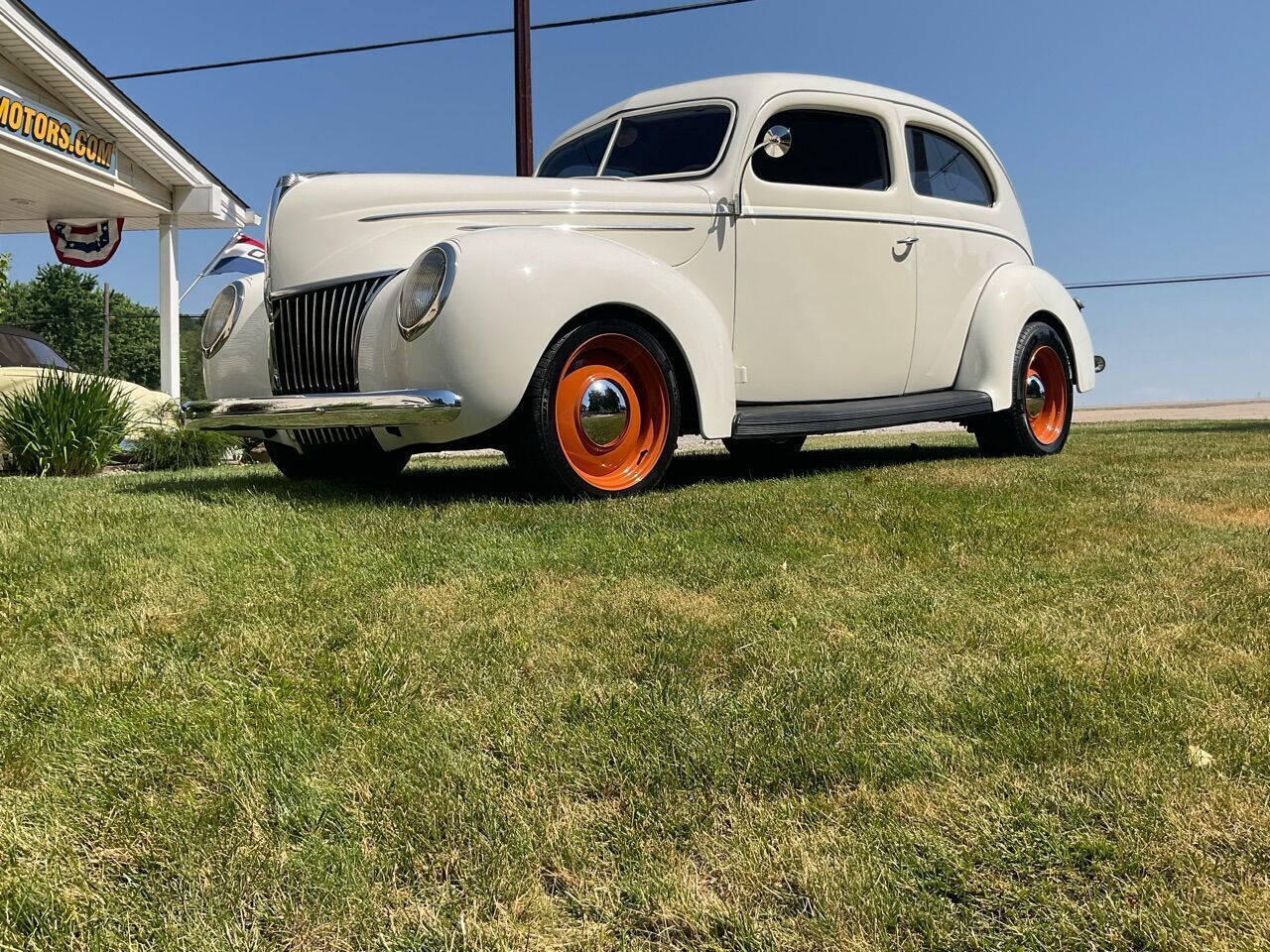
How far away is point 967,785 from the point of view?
163 cm

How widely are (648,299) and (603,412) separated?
55 centimetres

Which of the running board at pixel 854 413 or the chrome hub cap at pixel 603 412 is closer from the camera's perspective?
the chrome hub cap at pixel 603 412

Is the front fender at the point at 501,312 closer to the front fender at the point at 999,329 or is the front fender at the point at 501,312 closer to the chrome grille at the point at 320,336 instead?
the chrome grille at the point at 320,336

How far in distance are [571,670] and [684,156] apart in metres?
→ 3.88

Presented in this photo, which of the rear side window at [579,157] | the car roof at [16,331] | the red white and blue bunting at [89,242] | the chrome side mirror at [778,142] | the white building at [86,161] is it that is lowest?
the car roof at [16,331]

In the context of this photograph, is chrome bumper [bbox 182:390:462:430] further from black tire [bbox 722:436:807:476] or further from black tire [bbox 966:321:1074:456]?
black tire [bbox 966:321:1074:456]

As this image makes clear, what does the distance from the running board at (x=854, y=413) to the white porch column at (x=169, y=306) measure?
1088 cm

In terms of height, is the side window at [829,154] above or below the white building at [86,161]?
below

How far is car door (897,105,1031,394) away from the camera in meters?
6.09

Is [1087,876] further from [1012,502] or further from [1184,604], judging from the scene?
[1012,502]

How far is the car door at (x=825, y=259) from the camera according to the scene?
5246 millimetres

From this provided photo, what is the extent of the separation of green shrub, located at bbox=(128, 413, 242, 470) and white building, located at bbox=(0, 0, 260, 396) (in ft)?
16.2

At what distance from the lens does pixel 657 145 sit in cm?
552

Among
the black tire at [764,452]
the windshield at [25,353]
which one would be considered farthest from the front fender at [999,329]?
the windshield at [25,353]
